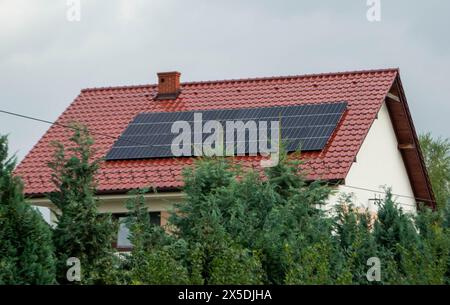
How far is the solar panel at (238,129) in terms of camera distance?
2667 cm

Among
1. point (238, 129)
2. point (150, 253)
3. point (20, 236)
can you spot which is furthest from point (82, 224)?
point (238, 129)

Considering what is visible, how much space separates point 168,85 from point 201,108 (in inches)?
78.0

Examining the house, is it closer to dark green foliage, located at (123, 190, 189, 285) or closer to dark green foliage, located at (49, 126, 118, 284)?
dark green foliage, located at (123, 190, 189, 285)

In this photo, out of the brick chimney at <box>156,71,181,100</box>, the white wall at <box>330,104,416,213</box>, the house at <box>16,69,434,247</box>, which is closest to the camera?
the house at <box>16,69,434,247</box>

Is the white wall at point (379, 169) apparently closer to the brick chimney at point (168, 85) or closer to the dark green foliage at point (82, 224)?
the brick chimney at point (168, 85)

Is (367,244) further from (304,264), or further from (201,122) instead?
(201,122)

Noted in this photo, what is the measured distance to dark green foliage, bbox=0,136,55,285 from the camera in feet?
43.1

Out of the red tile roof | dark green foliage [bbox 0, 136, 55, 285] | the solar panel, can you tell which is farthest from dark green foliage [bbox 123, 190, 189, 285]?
the solar panel

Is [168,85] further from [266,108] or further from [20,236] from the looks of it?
[20,236]

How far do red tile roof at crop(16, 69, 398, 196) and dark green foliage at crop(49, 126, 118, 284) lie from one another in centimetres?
973

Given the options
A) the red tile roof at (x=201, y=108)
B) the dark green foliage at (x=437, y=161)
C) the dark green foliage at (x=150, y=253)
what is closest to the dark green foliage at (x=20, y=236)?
the dark green foliage at (x=150, y=253)

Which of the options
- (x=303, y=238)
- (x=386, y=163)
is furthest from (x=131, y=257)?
(x=386, y=163)

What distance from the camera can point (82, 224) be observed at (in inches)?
619
